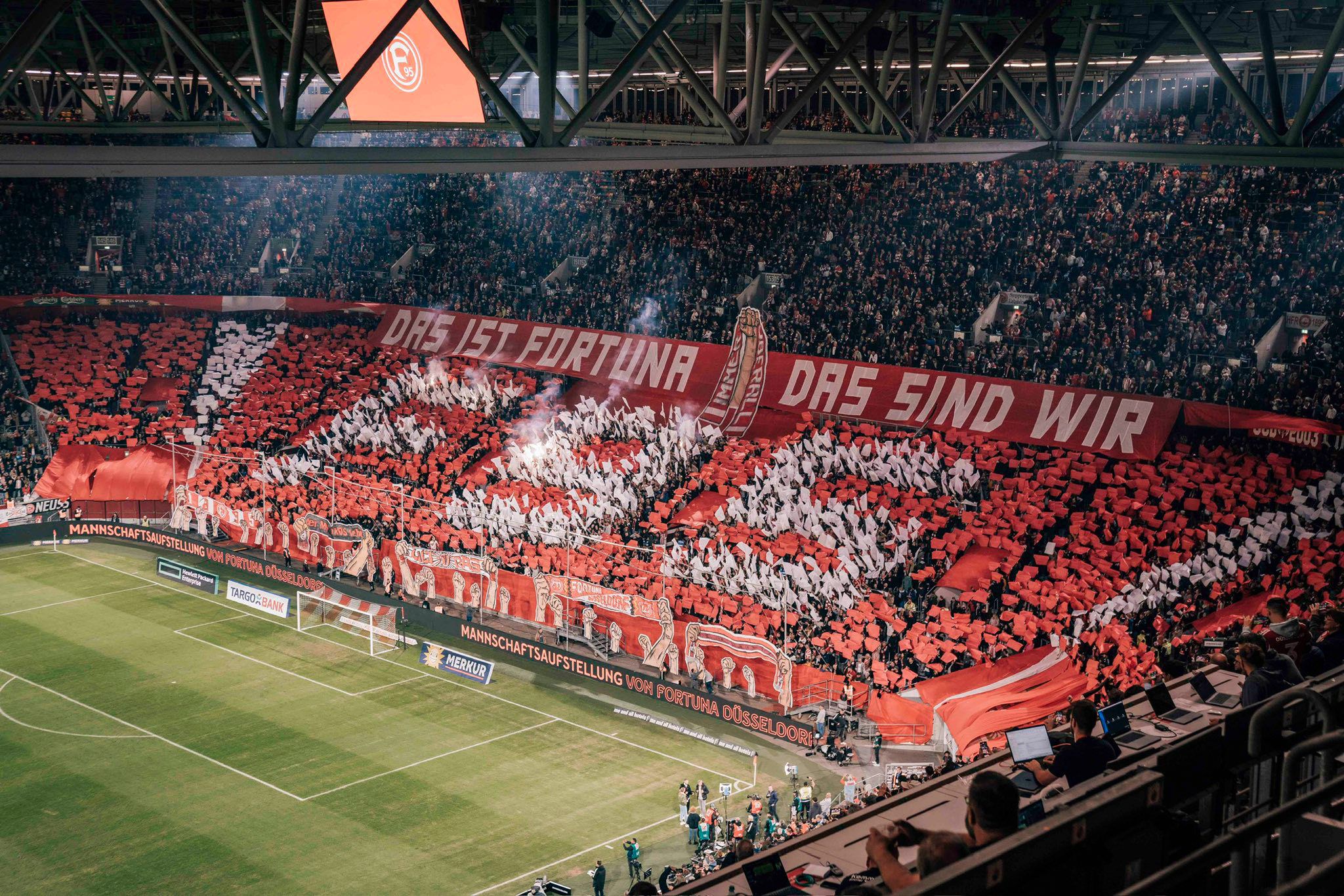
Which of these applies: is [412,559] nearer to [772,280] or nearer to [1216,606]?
[772,280]

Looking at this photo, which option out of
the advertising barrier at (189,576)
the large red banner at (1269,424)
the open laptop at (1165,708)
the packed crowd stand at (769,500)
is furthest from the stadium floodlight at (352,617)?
the open laptop at (1165,708)

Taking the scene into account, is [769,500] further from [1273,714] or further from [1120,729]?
[1273,714]

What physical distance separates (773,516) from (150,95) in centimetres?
3787

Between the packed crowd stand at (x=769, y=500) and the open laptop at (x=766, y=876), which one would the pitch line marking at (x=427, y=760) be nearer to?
the packed crowd stand at (x=769, y=500)

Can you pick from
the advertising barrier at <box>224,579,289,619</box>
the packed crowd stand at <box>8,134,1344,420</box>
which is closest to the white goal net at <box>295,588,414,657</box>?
the advertising barrier at <box>224,579,289,619</box>

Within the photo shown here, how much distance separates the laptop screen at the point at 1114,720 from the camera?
9.68 metres

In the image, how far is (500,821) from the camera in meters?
24.1

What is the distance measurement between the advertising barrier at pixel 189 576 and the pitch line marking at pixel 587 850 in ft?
61.0

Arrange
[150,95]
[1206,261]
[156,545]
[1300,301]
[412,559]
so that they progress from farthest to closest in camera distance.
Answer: [150,95] < [156,545] < [412,559] < [1206,261] < [1300,301]

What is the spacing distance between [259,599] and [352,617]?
2761mm

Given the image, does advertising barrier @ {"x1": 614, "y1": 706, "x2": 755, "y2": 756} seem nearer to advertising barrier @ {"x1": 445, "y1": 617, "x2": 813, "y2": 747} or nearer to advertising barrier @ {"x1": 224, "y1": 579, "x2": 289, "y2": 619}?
advertising barrier @ {"x1": 445, "y1": 617, "x2": 813, "y2": 747}

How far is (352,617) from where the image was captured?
1378 inches


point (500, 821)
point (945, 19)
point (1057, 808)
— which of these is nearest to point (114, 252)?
point (500, 821)

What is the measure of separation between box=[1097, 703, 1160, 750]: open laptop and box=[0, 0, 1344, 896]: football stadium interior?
117 millimetres
